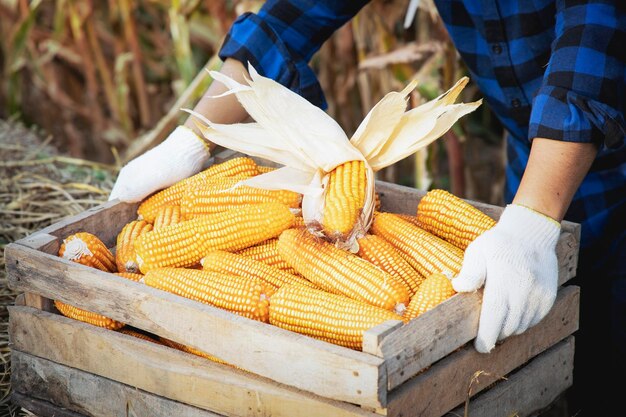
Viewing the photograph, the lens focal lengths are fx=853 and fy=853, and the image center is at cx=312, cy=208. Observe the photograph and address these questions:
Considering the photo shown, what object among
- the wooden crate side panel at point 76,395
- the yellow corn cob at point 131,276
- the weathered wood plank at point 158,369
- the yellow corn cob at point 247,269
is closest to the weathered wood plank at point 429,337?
the weathered wood plank at point 158,369

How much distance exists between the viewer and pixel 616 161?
2.88m

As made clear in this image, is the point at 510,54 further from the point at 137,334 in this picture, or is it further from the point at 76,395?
the point at 76,395

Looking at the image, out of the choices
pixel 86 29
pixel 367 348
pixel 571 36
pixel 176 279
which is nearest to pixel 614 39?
pixel 571 36

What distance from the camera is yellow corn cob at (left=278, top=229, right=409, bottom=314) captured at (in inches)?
82.4

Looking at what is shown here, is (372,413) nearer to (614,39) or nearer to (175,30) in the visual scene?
(614,39)

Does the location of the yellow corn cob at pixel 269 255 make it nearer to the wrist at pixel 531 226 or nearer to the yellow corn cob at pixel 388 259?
the yellow corn cob at pixel 388 259

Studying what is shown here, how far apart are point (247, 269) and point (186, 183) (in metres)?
0.57

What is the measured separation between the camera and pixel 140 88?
20.2ft

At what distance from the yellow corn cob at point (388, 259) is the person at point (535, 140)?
0.20 metres

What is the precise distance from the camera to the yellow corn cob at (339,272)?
209 cm

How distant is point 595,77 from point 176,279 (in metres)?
1.22

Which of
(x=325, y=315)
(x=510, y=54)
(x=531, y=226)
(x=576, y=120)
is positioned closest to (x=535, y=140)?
(x=576, y=120)

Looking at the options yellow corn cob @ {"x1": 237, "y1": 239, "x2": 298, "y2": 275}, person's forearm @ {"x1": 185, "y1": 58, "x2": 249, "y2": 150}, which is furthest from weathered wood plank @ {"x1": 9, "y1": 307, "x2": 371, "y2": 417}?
person's forearm @ {"x1": 185, "y1": 58, "x2": 249, "y2": 150}

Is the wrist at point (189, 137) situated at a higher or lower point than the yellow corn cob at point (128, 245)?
higher
